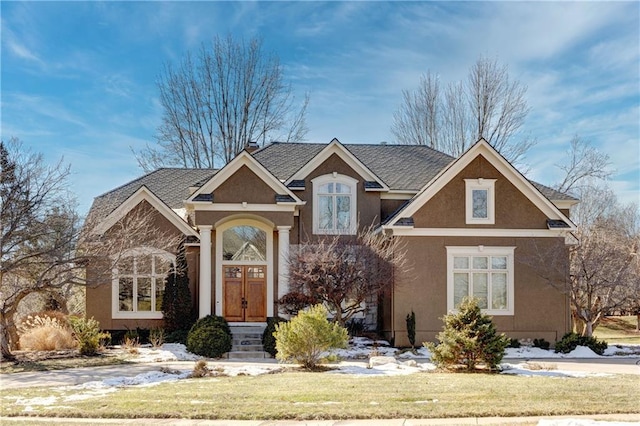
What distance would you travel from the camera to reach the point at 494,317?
2139 centimetres

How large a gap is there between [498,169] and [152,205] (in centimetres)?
1224

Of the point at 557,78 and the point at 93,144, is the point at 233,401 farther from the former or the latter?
the point at 557,78

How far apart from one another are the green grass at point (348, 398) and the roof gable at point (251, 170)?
29.3ft

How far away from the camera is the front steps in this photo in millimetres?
19500

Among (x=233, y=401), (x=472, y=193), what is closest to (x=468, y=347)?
(x=233, y=401)

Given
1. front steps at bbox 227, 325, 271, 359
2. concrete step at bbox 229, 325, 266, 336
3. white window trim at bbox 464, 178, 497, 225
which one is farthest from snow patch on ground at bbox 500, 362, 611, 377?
concrete step at bbox 229, 325, 266, 336

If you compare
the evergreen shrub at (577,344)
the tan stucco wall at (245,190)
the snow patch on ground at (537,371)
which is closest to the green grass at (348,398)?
the snow patch on ground at (537,371)

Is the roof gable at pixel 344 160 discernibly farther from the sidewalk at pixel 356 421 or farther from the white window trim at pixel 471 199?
the sidewalk at pixel 356 421

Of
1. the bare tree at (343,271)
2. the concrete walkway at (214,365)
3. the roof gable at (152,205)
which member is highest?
the roof gable at (152,205)

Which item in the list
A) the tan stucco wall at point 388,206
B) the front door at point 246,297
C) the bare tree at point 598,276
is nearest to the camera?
the bare tree at point 598,276

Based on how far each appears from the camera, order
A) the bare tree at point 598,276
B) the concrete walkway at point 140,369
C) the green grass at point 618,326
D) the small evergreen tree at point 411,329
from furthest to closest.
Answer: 1. the green grass at point 618,326
2. the small evergreen tree at point 411,329
3. the bare tree at point 598,276
4. the concrete walkway at point 140,369

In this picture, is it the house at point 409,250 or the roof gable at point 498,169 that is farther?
the roof gable at point 498,169

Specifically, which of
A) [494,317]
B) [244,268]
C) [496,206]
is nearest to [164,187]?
[244,268]

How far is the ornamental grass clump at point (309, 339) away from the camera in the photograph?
15422 millimetres
